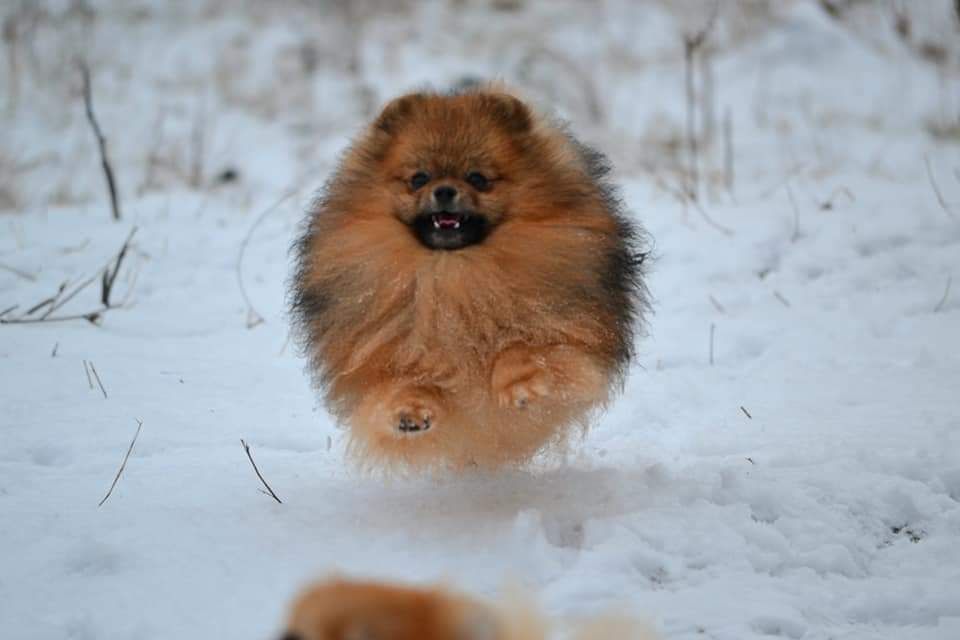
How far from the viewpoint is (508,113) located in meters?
3.52

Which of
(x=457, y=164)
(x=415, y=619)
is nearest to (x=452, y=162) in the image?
(x=457, y=164)

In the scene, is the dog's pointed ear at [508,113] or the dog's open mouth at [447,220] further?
the dog's pointed ear at [508,113]

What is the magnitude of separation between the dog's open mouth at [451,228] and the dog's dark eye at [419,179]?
14cm

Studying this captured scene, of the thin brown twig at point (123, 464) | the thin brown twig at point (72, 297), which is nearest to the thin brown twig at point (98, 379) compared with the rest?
the thin brown twig at point (123, 464)

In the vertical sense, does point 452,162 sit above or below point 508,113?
below

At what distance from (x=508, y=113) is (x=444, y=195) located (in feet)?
1.57

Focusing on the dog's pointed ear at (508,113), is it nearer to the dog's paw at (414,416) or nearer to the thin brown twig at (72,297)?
the dog's paw at (414,416)

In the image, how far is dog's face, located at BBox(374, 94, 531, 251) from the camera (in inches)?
130

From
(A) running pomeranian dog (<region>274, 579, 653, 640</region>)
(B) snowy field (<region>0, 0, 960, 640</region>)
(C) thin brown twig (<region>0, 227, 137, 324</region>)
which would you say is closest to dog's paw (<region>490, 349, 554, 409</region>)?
(B) snowy field (<region>0, 0, 960, 640</region>)

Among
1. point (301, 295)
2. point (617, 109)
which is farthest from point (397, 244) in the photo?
point (617, 109)

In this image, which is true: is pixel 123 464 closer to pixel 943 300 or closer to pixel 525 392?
pixel 525 392

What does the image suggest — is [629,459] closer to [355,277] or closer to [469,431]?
[469,431]

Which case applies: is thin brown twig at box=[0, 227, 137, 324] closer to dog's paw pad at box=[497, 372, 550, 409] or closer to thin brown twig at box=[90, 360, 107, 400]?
thin brown twig at box=[90, 360, 107, 400]

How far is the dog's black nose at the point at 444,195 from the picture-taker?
324 centimetres
